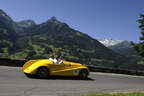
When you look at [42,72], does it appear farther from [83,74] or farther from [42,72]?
[83,74]

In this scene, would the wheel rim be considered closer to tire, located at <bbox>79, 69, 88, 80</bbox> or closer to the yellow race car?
the yellow race car

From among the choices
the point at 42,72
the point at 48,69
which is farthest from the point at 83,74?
the point at 42,72

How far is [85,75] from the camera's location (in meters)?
11.8

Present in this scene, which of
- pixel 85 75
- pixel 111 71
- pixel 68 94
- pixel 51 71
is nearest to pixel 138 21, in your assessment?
pixel 111 71

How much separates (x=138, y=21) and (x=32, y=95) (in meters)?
29.7

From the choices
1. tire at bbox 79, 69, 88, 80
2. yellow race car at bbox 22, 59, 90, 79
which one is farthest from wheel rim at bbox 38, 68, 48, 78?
tire at bbox 79, 69, 88, 80

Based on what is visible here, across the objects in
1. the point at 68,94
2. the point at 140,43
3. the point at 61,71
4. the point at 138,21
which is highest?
the point at 138,21

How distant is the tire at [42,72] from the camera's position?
9918mm

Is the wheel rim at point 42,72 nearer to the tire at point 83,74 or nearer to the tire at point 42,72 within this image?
the tire at point 42,72

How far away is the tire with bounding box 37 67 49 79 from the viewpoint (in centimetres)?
992

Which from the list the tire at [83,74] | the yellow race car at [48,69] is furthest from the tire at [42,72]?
the tire at [83,74]

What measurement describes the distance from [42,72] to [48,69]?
1.26 feet

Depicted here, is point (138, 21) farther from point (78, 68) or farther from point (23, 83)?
point (23, 83)

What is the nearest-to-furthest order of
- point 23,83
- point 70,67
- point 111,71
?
point 23,83
point 70,67
point 111,71
